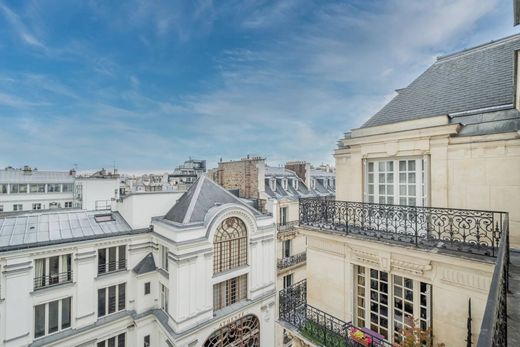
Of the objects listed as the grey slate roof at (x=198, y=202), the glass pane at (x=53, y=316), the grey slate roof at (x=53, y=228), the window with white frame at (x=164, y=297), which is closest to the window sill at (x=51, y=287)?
the glass pane at (x=53, y=316)

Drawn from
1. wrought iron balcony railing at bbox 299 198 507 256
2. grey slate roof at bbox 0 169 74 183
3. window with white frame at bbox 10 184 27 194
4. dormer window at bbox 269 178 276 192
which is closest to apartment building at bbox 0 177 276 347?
dormer window at bbox 269 178 276 192

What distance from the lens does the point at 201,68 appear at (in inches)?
1113

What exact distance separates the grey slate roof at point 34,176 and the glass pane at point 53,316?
3561 cm

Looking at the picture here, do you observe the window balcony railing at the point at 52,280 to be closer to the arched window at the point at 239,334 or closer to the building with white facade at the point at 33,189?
the arched window at the point at 239,334

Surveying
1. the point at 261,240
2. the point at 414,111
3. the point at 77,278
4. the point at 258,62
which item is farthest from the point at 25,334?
the point at 258,62

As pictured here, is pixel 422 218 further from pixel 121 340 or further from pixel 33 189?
pixel 33 189

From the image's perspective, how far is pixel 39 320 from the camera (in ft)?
40.4

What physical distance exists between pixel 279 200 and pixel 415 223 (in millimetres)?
A: 15317

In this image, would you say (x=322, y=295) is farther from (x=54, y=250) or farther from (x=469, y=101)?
(x=54, y=250)

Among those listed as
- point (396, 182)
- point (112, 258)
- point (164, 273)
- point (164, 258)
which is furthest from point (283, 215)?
point (396, 182)

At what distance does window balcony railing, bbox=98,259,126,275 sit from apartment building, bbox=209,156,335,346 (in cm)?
1005

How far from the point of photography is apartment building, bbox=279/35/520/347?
5023 mm

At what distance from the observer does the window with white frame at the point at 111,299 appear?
1406cm

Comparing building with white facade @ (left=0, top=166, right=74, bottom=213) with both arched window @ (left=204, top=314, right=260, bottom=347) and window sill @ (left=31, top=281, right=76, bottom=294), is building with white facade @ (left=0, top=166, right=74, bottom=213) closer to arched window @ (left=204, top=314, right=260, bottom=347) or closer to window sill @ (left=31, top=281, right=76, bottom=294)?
window sill @ (left=31, top=281, right=76, bottom=294)
